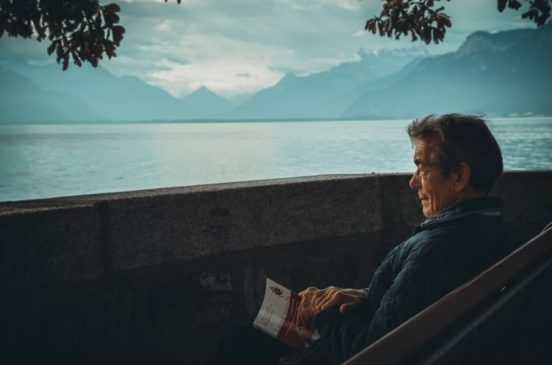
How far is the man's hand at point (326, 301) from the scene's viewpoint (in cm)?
166

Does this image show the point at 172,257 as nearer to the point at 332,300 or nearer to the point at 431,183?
the point at 332,300

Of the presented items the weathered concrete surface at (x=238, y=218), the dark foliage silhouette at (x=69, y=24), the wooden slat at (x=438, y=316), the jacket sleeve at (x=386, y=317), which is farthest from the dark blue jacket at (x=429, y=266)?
the dark foliage silhouette at (x=69, y=24)

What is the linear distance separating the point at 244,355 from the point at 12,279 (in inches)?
42.1

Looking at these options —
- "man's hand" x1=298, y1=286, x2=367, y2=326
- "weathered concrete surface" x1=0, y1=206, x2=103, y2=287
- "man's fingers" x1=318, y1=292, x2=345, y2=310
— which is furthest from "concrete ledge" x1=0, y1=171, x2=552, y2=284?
"man's fingers" x1=318, y1=292, x2=345, y2=310

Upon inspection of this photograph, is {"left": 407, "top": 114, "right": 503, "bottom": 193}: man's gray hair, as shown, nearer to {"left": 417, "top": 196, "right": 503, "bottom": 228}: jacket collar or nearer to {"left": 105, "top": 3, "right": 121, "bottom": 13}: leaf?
{"left": 417, "top": 196, "right": 503, "bottom": 228}: jacket collar

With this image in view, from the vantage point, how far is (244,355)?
195cm

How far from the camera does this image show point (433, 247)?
1429mm

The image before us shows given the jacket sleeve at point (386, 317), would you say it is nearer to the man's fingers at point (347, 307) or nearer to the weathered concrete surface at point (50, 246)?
the man's fingers at point (347, 307)

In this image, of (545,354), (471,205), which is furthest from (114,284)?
(545,354)

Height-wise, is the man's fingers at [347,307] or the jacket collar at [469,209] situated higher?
the jacket collar at [469,209]

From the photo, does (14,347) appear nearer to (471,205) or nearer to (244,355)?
(244,355)

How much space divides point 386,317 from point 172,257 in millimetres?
1398

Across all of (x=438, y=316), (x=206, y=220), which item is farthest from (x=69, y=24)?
(x=438, y=316)

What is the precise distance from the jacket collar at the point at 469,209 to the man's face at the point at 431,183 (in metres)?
0.09
